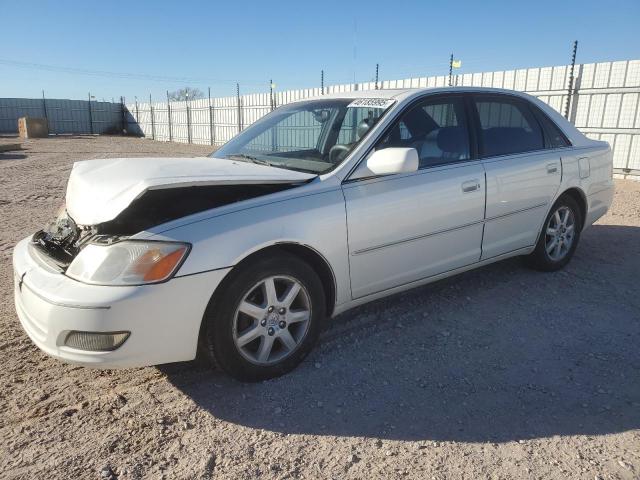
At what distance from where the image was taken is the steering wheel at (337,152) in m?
3.13

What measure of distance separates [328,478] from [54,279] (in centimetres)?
162

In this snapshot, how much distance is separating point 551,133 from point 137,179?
11.6 feet

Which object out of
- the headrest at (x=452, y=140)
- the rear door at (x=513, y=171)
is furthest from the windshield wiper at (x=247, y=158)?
the rear door at (x=513, y=171)

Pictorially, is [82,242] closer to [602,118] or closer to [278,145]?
[278,145]

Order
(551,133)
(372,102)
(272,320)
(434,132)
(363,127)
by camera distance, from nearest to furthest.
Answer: (272,320)
(363,127)
(372,102)
(434,132)
(551,133)

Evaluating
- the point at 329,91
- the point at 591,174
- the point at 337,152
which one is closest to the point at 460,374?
the point at 337,152

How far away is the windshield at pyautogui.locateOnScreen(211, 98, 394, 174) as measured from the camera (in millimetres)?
3248

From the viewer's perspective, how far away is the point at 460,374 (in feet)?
9.39

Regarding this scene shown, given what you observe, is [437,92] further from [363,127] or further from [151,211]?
[151,211]

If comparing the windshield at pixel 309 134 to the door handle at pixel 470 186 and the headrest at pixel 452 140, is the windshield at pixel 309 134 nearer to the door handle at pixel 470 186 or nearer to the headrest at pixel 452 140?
the headrest at pixel 452 140

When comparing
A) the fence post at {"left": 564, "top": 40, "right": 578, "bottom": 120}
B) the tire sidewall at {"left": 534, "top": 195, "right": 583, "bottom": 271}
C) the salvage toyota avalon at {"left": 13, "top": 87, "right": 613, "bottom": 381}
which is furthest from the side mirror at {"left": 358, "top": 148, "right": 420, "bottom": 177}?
the fence post at {"left": 564, "top": 40, "right": 578, "bottom": 120}

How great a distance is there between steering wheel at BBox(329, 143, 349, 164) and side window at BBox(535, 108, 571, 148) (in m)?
2.12

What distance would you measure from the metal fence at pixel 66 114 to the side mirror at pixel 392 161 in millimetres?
41118

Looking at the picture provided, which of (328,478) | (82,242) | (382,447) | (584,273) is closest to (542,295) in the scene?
(584,273)
